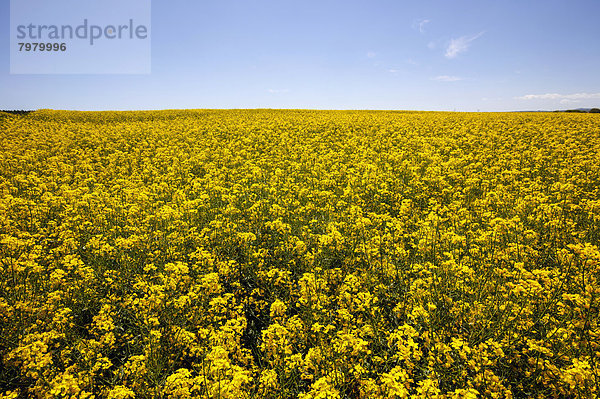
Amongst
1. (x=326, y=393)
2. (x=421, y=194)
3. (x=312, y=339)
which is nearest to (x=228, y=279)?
(x=312, y=339)

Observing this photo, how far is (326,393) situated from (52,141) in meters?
19.1

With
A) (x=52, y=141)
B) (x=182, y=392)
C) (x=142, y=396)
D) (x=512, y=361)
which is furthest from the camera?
(x=52, y=141)

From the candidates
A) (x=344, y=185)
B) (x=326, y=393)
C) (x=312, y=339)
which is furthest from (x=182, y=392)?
(x=344, y=185)

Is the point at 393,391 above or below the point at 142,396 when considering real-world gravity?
above

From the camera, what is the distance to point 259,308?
461cm

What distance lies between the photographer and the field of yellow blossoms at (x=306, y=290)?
3240mm

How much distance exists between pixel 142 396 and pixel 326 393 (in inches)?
79.4

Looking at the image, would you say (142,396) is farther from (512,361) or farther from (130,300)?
(512,361)

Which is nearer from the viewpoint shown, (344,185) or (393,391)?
(393,391)

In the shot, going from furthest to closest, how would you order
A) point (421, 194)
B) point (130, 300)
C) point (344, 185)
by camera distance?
point (344, 185) < point (421, 194) < point (130, 300)

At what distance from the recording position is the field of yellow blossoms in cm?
324

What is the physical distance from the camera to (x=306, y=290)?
14.2 ft

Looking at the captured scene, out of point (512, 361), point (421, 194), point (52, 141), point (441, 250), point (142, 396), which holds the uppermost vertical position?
point (52, 141)

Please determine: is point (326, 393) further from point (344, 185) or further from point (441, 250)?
point (344, 185)
